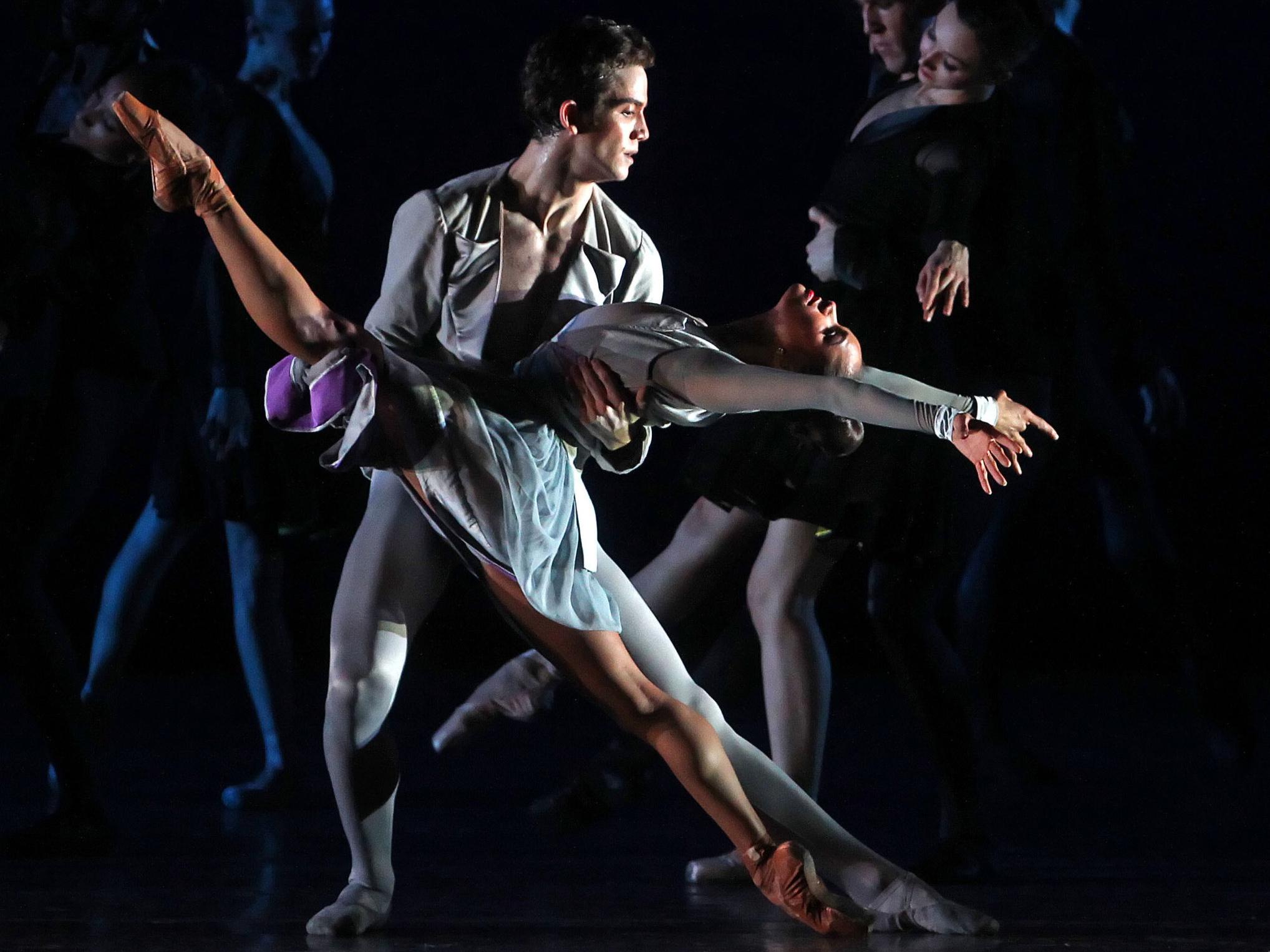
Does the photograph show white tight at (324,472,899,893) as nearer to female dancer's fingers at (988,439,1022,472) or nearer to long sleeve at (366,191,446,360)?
long sleeve at (366,191,446,360)

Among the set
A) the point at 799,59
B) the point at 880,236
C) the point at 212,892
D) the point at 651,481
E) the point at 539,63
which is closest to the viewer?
the point at 539,63

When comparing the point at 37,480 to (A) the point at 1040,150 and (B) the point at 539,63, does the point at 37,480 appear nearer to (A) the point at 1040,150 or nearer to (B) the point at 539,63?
(B) the point at 539,63

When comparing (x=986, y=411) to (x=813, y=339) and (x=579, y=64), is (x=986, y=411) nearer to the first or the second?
(x=813, y=339)

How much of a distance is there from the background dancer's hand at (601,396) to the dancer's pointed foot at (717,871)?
2.92ft

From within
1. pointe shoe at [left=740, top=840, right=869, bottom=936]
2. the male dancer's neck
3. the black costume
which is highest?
the male dancer's neck

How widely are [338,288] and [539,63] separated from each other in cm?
352

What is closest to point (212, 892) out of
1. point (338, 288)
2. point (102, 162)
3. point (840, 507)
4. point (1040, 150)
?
point (840, 507)

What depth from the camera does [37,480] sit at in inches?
146

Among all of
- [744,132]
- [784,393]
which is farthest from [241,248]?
[744,132]

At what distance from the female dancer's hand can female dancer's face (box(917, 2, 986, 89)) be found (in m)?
0.42

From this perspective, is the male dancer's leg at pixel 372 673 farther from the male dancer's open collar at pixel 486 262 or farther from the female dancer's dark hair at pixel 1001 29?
the female dancer's dark hair at pixel 1001 29

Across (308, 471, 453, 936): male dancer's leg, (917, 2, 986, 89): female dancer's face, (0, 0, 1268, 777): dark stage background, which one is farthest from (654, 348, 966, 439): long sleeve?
(0, 0, 1268, 777): dark stage background

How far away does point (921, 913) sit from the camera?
113 inches

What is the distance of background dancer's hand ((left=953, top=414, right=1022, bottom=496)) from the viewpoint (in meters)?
2.45
